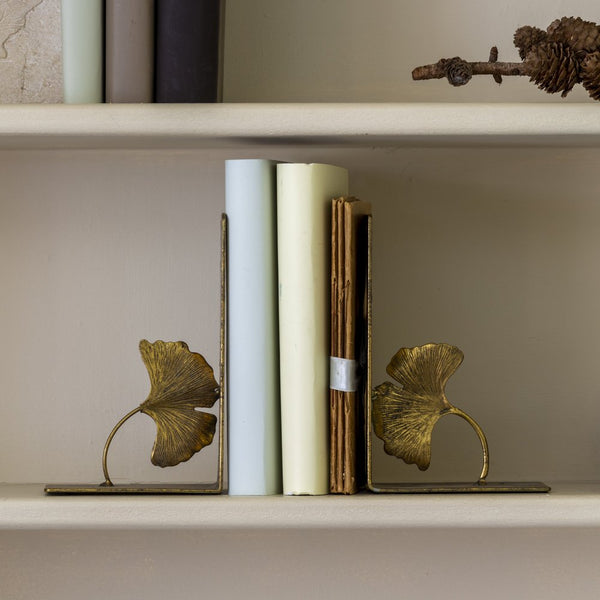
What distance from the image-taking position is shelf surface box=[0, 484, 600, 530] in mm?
650

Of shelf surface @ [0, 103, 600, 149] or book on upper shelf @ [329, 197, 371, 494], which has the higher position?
shelf surface @ [0, 103, 600, 149]

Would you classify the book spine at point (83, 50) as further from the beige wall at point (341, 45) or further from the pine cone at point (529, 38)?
the pine cone at point (529, 38)

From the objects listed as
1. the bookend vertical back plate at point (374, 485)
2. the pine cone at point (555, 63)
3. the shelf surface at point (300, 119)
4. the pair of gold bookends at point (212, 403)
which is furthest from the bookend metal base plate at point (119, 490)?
the pine cone at point (555, 63)

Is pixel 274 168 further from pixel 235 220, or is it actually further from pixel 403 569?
pixel 403 569

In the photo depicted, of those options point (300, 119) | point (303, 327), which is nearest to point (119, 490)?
point (303, 327)

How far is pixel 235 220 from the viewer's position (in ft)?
2.20

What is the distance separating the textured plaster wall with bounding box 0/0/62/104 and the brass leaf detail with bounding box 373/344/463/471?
39 centimetres

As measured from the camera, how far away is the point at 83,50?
0.67 meters

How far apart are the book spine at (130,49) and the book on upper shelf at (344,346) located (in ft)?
0.55

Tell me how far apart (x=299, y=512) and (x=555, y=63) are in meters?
0.37

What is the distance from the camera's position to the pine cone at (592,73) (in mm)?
643

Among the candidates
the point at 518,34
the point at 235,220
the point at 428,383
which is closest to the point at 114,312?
the point at 235,220

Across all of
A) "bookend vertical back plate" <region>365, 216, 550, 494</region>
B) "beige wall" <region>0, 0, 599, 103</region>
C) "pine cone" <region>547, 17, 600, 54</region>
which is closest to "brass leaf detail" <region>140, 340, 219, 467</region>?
"bookend vertical back plate" <region>365, 216, 550, 494</region>

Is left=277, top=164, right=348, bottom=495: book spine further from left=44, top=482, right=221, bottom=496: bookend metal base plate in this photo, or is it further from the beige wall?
the beige wall
